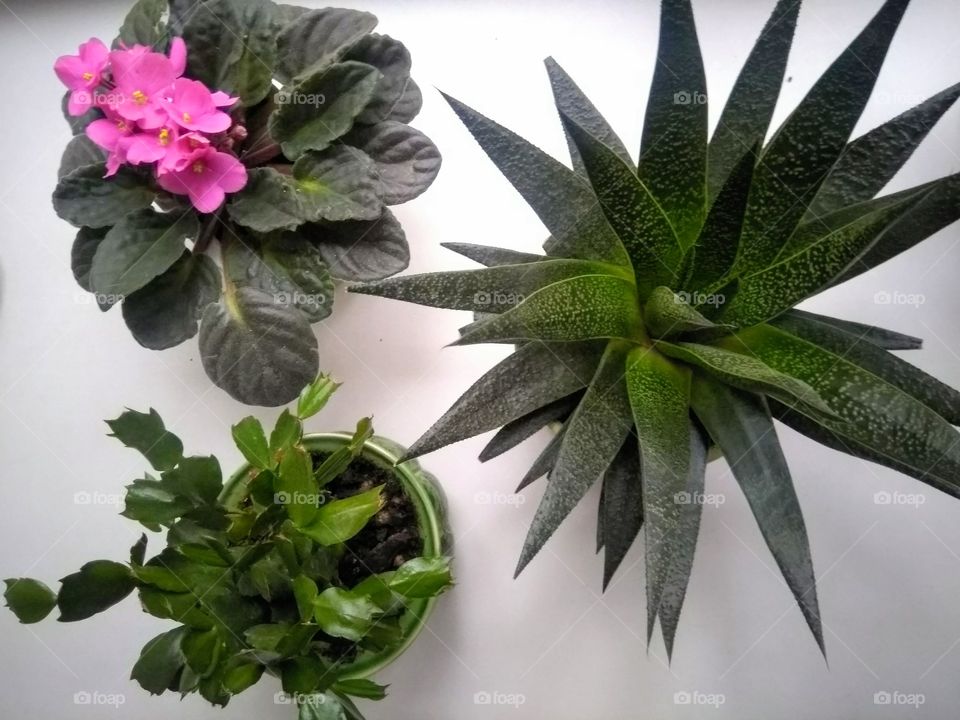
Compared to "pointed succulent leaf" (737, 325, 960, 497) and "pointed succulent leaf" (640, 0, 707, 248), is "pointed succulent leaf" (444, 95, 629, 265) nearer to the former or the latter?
"pointed succulent leaf" (640, 0, 707, 248)

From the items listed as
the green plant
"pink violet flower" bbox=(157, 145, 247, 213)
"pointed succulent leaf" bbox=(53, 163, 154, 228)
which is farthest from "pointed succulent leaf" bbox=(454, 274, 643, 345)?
"pointed succulent leaf" bbox=(53, 163, 154, 228)

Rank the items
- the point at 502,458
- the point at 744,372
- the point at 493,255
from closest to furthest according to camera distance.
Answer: the point at 744,372 < the point at 493,255 < the point at 502,458

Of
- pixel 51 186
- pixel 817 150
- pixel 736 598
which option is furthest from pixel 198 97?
pixel 736 598

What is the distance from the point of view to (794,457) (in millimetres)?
1000

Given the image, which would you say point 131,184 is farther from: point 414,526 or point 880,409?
point 880,409

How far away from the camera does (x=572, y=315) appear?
60 cm

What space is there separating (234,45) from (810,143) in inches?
26.7

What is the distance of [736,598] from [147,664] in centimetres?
71

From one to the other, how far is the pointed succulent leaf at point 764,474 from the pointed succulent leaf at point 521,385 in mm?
113

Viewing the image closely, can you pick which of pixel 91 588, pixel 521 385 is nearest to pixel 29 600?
pixel 91 588

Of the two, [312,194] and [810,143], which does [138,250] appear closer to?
[312,194]

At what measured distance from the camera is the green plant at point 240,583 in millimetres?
643

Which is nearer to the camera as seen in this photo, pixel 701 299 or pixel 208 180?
pixel 701 299

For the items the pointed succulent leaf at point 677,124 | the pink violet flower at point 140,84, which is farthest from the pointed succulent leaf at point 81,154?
the pointed succulent leaf at point 677,124
